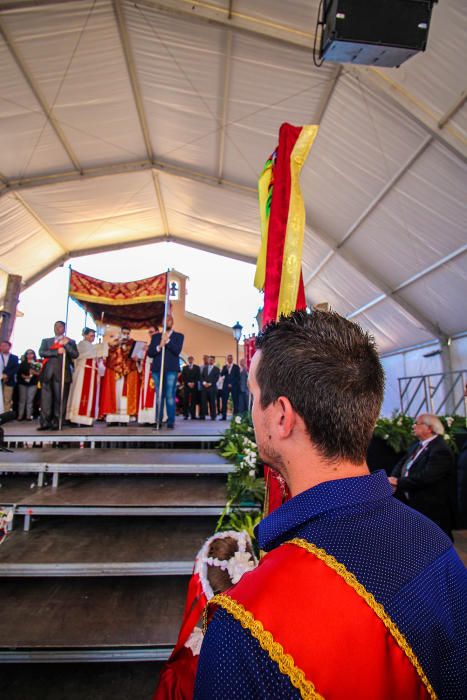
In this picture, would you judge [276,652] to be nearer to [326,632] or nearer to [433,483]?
[326,632]

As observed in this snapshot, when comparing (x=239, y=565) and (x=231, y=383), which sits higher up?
(x=231, y=383)

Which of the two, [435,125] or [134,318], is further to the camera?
[134,318]

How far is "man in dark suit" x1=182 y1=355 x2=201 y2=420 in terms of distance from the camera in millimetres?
10936

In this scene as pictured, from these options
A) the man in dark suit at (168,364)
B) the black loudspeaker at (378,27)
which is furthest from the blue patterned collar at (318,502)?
the man in dark suit at (168,364)

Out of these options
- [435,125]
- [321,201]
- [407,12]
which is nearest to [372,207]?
[321,201]

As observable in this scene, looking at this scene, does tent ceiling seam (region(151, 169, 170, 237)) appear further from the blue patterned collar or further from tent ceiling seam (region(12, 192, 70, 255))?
the blue patterned collar

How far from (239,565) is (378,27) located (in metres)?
5.16

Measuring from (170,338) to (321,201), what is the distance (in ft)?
24.1

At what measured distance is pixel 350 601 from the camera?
0.54m

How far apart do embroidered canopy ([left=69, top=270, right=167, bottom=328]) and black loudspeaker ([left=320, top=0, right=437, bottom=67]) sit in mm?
3869

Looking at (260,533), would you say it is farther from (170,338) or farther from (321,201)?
(321,201)

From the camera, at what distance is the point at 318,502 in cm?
67

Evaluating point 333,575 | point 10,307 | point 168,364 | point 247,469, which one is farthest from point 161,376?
point 10,307

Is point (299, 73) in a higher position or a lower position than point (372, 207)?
higher
